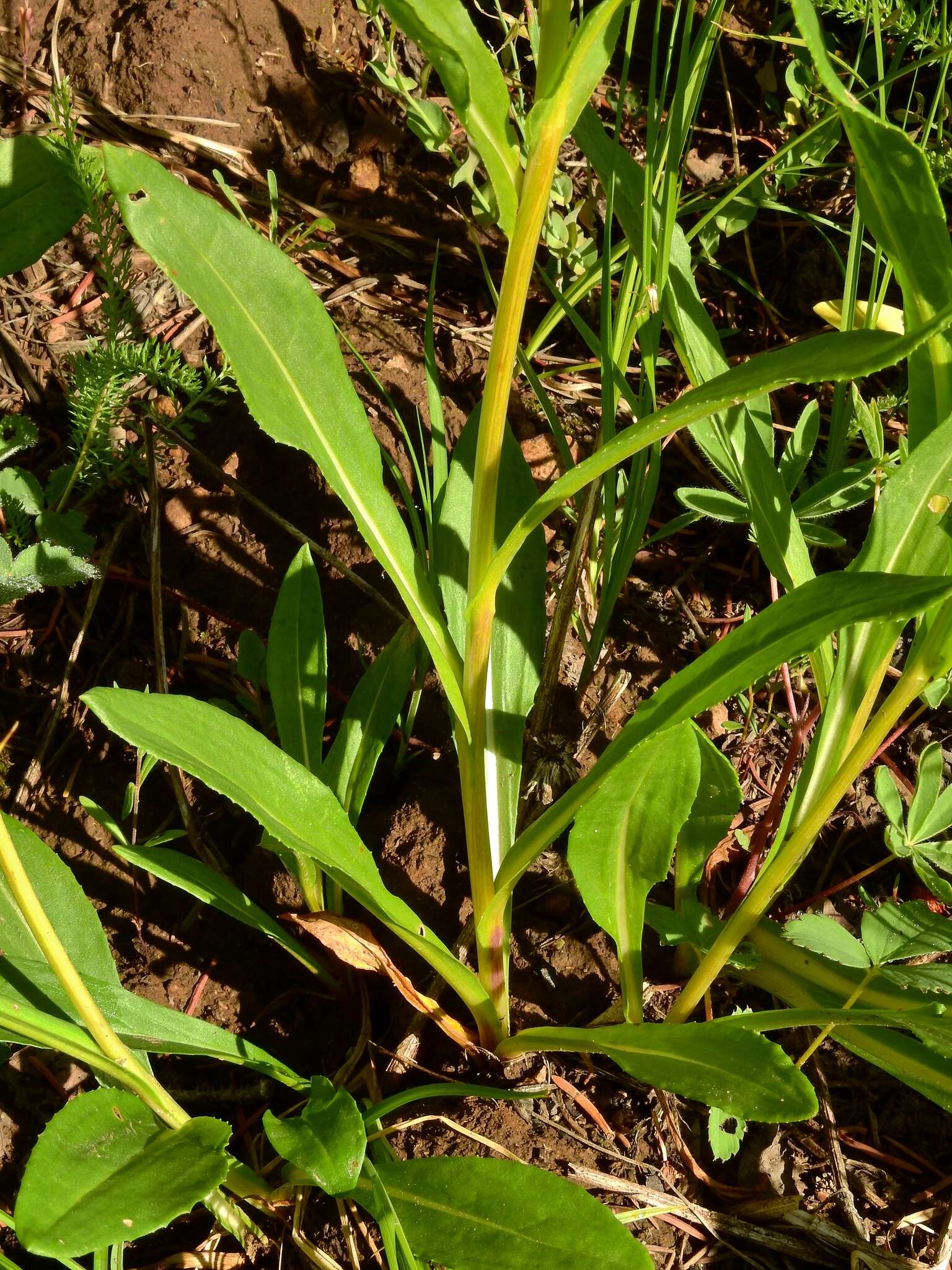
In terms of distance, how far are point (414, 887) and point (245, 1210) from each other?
0.53m

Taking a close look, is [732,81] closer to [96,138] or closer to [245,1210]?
[96,138]

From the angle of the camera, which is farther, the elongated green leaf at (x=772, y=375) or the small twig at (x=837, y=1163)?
the small twig at (x=837, y=1163)

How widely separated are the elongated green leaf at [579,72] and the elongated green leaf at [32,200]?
0.82 m

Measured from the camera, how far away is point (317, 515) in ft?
6.34

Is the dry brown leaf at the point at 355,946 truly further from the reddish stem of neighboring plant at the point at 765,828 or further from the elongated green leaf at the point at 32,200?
the elongated green leaf at the point at 32,200

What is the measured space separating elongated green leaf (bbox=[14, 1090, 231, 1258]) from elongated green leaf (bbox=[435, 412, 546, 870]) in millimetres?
613

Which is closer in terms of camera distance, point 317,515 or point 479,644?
point 479,644

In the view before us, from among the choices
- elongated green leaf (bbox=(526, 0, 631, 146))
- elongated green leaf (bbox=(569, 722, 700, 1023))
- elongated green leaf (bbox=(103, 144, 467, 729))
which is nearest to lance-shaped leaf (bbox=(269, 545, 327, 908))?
elongated green leaf (bbox=(103, 144, 467, 729))

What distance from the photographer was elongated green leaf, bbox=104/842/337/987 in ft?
4.65

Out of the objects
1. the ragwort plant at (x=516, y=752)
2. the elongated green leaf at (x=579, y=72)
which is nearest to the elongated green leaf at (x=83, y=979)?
the ragwort plant at (x=516, y=752)

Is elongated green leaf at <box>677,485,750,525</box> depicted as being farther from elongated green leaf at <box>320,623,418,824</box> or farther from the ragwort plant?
elongated green leaf at <box>320,623,418,824</box>

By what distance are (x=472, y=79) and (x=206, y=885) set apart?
3.62 ft

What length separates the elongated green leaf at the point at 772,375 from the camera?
861mm

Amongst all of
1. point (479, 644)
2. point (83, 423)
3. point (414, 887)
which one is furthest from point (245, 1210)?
point (83, 423)
